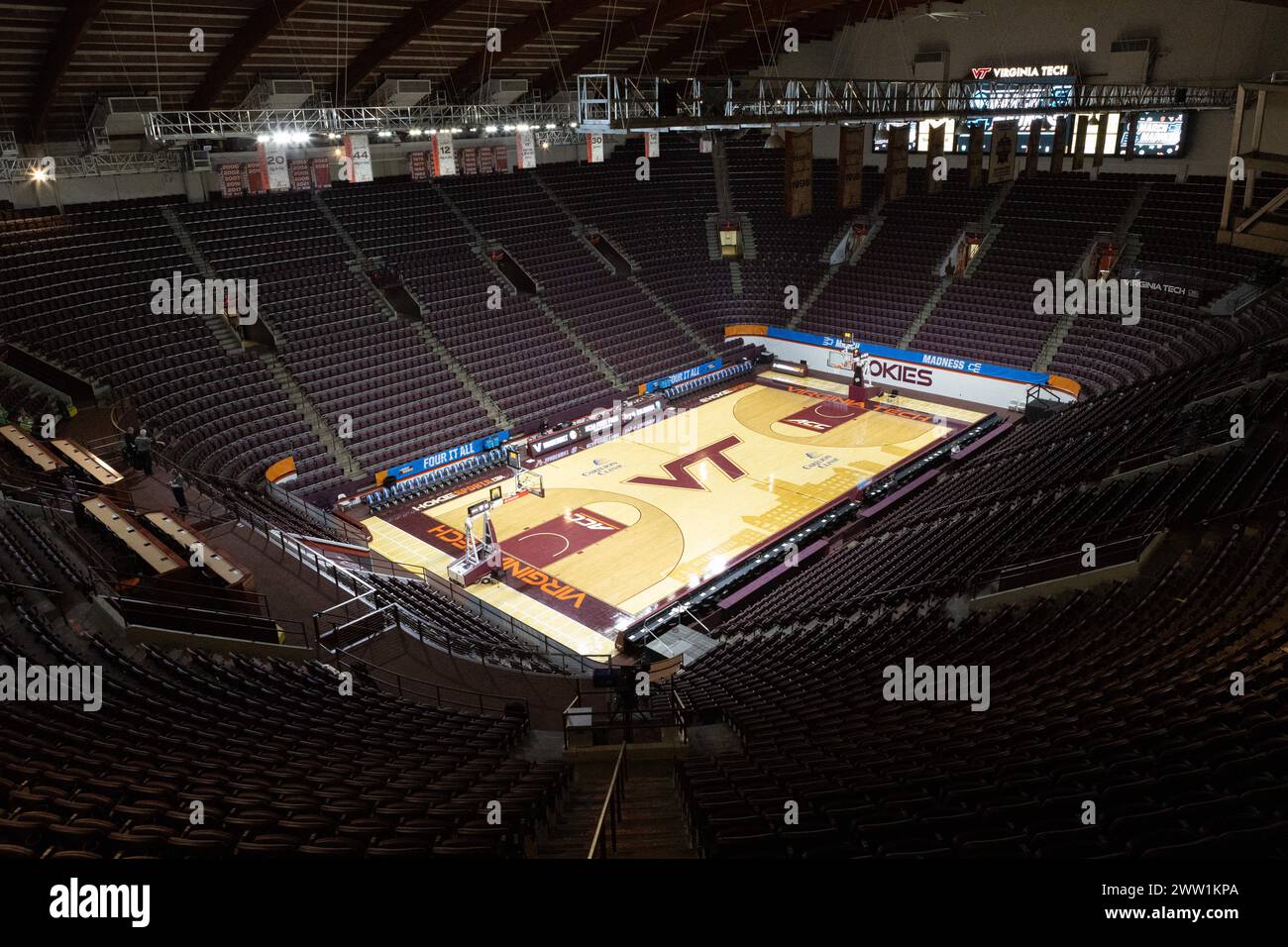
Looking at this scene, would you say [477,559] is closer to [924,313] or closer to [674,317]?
[674,317]

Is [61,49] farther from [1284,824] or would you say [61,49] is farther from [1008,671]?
[1284,824]

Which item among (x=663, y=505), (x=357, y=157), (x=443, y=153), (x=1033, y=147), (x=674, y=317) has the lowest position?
(x=663, y=505)

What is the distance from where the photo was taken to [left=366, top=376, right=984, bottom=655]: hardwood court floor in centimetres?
1972

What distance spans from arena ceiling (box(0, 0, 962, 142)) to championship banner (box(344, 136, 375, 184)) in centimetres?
323

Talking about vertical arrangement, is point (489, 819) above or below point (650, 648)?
above

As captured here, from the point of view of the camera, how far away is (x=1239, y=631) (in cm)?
954

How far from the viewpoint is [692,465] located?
87.0 ft

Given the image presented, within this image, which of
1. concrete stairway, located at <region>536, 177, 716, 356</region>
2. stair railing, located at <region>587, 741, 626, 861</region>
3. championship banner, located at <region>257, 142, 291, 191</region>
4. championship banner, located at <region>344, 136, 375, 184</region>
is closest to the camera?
stair railing, located at <region>587, 741, 626, 861</region>

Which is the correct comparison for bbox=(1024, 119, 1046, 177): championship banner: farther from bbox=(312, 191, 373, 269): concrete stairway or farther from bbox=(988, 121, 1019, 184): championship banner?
bbox=(312, 191, 373, 269): concrete stairway

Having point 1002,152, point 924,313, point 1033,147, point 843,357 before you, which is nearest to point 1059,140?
point 1033,147

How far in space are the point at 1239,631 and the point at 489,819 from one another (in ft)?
27.5

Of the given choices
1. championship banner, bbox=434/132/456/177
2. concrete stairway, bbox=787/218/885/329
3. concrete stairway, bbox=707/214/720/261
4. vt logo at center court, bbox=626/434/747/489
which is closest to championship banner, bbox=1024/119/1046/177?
concrete stairway, bbox=787/218/885/329

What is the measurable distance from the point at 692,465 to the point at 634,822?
18562 mm
